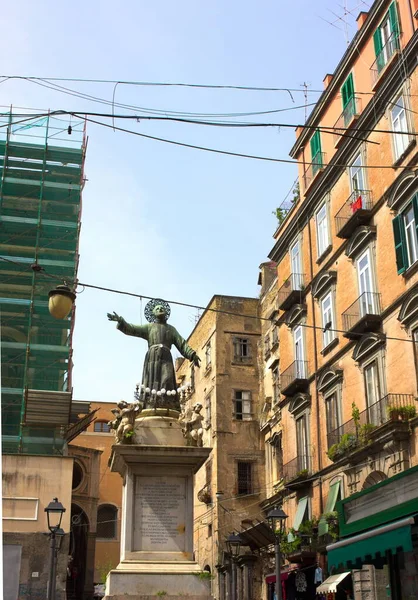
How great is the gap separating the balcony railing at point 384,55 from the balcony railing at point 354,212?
13.4ft

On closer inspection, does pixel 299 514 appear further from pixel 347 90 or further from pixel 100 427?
pixel 100 427

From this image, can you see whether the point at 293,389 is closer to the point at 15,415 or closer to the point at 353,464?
the point at 353,464

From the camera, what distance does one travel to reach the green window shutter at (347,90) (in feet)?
94.8

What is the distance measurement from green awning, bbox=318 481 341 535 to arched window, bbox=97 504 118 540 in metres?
31.4

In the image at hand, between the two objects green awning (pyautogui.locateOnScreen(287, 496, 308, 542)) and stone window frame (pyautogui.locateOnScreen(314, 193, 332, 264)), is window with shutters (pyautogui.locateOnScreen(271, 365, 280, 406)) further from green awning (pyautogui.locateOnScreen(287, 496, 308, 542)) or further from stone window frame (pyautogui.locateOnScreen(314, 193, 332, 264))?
stone window frame (pyautogui.locateOnScreen(314, 193, 332, 264))

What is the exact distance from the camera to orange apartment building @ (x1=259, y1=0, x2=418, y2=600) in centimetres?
2331

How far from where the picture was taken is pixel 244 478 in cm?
4353

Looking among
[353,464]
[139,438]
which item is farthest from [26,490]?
[139,438]

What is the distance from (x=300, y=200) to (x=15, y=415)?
16.7 metres

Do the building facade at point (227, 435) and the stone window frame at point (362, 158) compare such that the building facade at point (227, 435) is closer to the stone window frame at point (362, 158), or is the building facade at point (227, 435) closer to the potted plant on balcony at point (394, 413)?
the stone window frame at point (362, 158)

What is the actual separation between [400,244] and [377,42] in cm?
A: 813

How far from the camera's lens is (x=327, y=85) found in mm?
31516

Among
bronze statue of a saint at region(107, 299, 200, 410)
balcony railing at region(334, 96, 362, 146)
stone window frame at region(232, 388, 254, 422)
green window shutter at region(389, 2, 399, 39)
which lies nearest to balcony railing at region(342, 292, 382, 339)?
balcony railing at region(334, 96, 362, 146)

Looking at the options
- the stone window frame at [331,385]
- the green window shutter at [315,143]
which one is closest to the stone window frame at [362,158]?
the green window shutter at [315,143]
